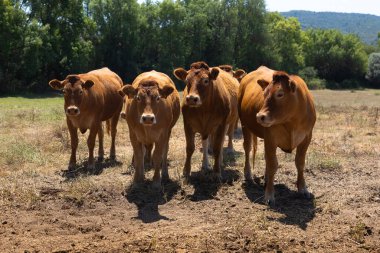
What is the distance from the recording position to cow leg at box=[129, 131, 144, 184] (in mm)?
7586

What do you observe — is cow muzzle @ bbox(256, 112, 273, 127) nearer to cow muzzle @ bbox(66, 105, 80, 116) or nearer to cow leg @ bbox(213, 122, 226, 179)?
cow leg @ bbox(213, 122, 226, 179)

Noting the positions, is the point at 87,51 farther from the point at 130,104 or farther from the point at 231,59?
the point at 130,104

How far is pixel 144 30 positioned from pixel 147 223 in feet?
135

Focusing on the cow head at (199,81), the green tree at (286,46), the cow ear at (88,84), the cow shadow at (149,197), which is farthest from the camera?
the green tree at (286,46)

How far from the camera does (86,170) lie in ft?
29.3

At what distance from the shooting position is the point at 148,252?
523 cm

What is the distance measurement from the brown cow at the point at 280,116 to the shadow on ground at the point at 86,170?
9.80 feet

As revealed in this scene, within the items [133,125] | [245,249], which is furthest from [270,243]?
[133,125]

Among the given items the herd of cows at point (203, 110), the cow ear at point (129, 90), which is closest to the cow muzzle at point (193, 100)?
the herd of cows at point (203, 110)

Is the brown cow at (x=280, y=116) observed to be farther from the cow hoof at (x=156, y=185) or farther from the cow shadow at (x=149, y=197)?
the cow hoof at (x=156, y=185)

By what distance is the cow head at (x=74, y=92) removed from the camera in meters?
8.34

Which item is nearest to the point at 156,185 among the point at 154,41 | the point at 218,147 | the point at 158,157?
the point at 158,157

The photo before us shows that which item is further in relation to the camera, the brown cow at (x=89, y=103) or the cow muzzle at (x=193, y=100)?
the brown cow at (x=89, y=103)

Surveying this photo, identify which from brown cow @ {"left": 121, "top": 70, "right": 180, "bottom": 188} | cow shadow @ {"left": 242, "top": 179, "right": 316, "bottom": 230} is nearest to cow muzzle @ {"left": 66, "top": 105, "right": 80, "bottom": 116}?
brown cow @ {"left": 121, "top": 70, "right": 180, "bottom": 188}
